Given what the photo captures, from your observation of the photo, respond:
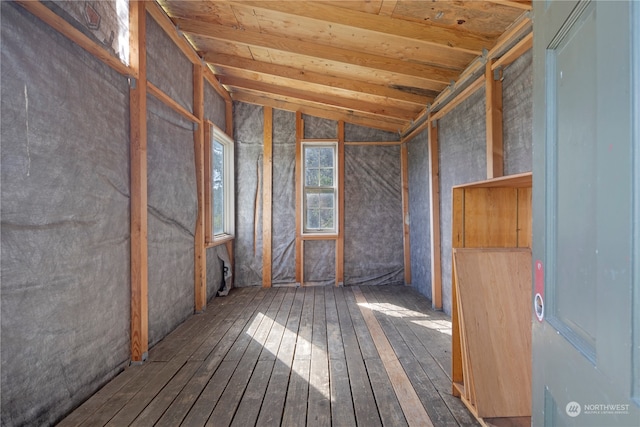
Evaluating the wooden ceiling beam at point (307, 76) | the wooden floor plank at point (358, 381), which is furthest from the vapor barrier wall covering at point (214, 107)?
the wooden floor plank at point (358, 381)

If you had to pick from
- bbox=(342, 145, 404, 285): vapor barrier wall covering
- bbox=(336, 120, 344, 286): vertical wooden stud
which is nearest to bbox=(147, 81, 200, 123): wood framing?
bbox=(336, 120, 344, 286): vertical wooden stud

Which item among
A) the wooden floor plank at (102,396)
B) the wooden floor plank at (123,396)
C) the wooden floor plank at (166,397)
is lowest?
the wooden floor plank at (166,397)

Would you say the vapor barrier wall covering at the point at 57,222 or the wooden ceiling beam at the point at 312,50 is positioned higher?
the wooden ceiling beam at the point at 312,50

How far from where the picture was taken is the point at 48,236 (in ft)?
5.18

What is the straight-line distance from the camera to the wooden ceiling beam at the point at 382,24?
2254 mm

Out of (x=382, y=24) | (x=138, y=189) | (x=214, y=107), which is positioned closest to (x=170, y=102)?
(x=138, y=189)

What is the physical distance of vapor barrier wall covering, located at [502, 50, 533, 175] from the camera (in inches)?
79.4

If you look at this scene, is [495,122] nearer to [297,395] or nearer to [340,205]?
[297,395]

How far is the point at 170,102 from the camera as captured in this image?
2.76 m

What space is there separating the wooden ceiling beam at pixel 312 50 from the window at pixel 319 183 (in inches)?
75.4

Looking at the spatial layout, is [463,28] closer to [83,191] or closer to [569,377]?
[569,377]

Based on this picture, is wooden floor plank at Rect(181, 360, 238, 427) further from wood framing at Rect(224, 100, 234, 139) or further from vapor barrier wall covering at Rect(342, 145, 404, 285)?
wood framing at Rect(224, 100, 234, 139)

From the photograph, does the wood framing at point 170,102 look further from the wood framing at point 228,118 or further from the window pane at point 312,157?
the window pane at point 312,157

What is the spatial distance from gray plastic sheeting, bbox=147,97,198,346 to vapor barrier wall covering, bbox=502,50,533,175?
2772mm
